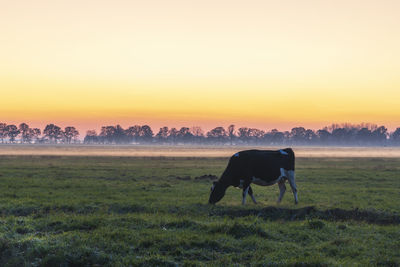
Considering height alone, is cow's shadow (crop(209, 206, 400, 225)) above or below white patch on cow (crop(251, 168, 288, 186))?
below

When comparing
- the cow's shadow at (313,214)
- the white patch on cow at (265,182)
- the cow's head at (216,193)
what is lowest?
the cow's shadow at (313,214)

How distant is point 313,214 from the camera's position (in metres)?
14.5

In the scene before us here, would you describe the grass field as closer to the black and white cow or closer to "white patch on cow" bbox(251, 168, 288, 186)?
the black and white cow

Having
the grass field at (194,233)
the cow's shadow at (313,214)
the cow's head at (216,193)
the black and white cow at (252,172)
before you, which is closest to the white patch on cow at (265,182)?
the black and white cow at (252,172)

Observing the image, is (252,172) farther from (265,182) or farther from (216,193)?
(216,193)

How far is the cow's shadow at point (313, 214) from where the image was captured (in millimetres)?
14106

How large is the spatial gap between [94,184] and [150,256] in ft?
55.3

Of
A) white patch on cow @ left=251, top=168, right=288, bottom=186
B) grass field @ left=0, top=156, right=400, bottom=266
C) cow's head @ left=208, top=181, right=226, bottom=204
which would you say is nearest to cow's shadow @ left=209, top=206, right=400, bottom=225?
grass field @ left=0, top=156, right=400, bottom=266

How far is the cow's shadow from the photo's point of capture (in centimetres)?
1411

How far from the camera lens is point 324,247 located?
988cm

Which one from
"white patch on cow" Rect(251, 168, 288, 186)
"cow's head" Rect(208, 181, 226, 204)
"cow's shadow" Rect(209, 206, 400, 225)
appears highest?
"white patch on cow" Rect(251, 168, 288, 186)

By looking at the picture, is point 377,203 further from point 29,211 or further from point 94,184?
point 94,184

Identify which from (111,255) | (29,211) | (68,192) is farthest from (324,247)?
(68,192)

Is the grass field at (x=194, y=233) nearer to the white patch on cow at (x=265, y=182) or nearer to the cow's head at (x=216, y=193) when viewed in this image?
the cow's head at (x=216, y=193)
